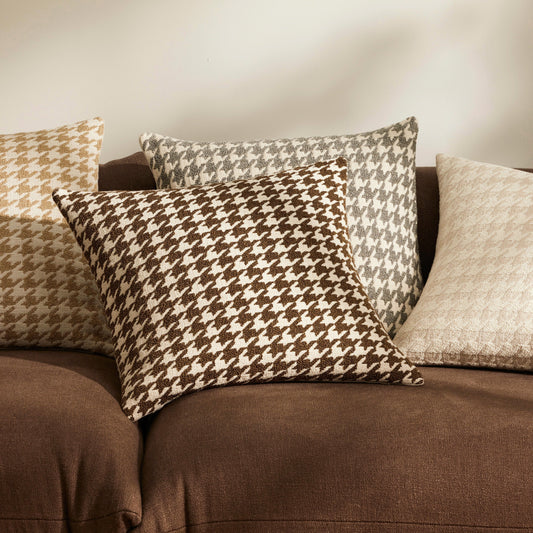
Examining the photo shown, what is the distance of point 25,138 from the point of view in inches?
67.0

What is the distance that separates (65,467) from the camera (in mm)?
1035

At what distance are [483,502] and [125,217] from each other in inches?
29.8

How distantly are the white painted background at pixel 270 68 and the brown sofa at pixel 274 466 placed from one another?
4.09 feet

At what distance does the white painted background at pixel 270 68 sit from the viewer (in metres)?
2.20

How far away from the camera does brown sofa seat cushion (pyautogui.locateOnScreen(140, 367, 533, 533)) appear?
96 centimetres

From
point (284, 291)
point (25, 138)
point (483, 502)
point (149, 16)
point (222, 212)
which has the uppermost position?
point (149, 16)

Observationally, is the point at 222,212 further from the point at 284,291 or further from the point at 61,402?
the point at 61,402

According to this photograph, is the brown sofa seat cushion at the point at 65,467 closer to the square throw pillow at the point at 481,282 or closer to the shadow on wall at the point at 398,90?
the square throw pillow at the point at 481,282

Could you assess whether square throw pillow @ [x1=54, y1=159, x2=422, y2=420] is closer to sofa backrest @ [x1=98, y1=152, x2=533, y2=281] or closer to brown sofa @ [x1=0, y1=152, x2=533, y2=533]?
brown sofa @ [x1=0, y1=152, x2=533, y2=533]

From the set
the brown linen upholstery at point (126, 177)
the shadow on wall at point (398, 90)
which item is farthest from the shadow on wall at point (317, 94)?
the brown linen upholstery at point (126, 177)

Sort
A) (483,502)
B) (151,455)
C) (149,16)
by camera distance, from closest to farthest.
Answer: (483,502)
(151,455)
(149,16)

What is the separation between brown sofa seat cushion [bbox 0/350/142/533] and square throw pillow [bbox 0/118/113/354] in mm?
353

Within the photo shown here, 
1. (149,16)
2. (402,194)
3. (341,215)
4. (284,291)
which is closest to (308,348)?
(284,291)

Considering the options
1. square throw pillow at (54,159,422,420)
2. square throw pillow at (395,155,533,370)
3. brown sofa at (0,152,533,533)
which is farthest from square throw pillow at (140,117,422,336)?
brown sofa at (0,152,533,533)
